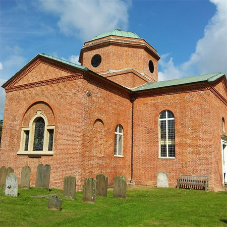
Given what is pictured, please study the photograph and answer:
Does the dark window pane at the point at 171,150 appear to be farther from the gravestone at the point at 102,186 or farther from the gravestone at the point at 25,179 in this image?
the gravestone at the point at 25,179

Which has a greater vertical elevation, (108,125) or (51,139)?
(108,125)

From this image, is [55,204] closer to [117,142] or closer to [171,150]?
[117,142]

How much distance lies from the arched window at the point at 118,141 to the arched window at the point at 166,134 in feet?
8.60

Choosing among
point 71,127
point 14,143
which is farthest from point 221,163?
point 14,143

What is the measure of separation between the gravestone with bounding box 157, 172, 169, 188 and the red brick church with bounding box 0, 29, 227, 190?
18.1 inches

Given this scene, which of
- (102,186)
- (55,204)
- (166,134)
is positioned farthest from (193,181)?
(55,204)

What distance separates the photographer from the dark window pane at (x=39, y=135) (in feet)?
51.0

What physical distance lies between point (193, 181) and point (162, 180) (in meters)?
1.84

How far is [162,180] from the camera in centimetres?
1562

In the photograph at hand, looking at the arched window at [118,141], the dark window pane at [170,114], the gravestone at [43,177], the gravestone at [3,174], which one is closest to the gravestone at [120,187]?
the gravestone at [43,177]

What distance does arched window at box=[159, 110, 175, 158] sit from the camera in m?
16.5

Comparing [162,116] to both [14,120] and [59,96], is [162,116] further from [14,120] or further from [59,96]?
[14,120]

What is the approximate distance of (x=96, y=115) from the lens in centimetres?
1504

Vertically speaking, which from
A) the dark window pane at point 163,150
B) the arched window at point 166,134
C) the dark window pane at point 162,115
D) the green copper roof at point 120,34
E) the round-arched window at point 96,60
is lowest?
the dark window pane at point 163,150
